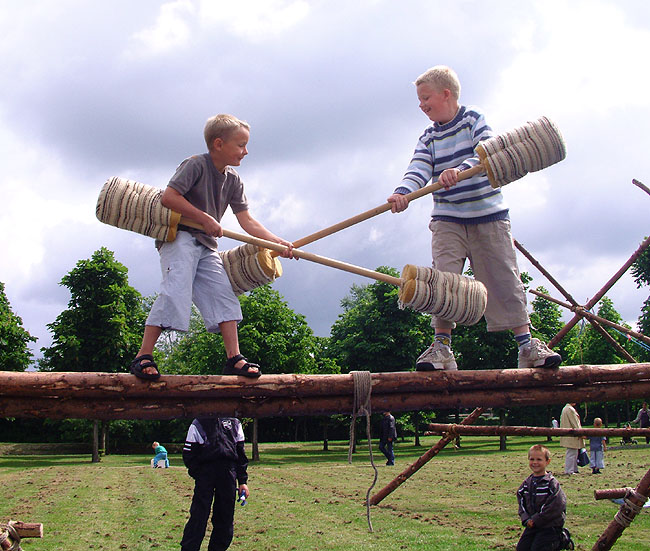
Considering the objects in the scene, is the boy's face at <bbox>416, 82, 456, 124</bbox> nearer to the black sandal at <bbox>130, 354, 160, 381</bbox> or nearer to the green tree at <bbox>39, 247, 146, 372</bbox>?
the black sandal at <bbox>130, 354, 160, 381</bbox>

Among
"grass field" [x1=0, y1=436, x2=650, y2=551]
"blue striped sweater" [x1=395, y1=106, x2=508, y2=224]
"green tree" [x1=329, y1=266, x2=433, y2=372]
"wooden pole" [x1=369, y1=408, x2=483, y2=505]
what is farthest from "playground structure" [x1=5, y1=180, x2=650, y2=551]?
"green tree" [x1=329, y1=266, x2=433, y2=372]

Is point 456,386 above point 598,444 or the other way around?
above

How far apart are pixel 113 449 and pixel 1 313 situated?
11303 mm

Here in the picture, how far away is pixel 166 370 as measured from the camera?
48.8 metres

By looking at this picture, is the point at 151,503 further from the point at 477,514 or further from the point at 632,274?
the point at 632,274

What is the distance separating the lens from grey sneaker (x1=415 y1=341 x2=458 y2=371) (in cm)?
598

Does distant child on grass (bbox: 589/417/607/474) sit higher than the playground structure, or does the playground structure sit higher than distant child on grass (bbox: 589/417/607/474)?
the playground structure

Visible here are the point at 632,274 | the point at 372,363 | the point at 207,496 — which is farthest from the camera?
the point at 632,274

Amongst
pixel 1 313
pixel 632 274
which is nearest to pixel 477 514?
pixel 1 313

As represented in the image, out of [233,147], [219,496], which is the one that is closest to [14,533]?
[219,496]

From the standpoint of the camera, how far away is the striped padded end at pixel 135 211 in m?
5.52

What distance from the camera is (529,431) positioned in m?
8.72

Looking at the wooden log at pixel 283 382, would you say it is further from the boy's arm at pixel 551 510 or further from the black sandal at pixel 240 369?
the boy's arm at pixel 551 510

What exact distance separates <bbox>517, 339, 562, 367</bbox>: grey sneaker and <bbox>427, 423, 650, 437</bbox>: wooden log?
215cm
